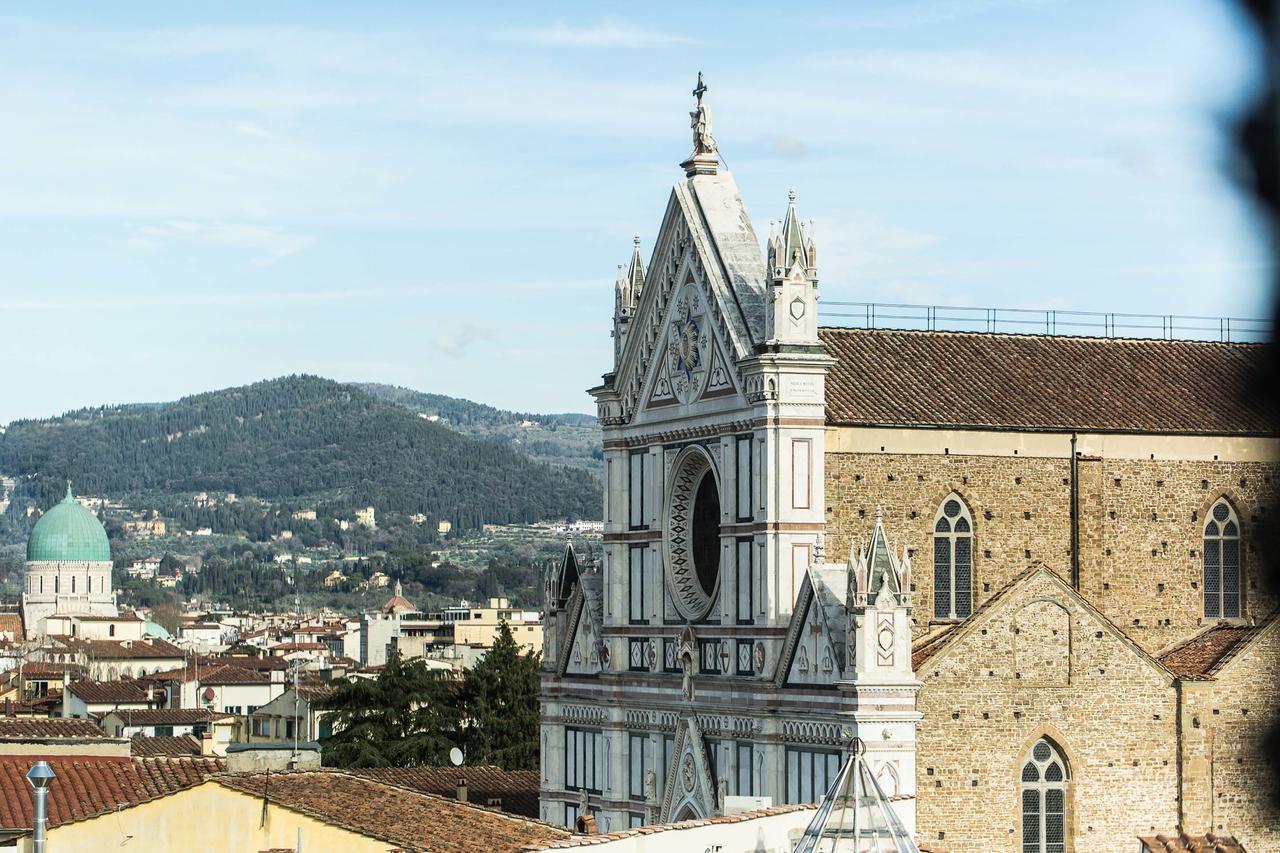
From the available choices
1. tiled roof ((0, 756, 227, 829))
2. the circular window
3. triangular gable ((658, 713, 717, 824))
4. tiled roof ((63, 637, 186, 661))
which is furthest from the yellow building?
tiled roof ((63, 637, 186, 661))

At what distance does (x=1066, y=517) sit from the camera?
38.8m

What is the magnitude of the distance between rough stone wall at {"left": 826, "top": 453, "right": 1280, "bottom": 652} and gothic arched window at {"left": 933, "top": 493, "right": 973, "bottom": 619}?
0.48 ft

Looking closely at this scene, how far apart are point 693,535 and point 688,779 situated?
469 cm

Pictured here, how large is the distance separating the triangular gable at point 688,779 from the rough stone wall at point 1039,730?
17.1 ft

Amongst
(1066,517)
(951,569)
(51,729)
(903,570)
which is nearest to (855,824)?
(903,570)

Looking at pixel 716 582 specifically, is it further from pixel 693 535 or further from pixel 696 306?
pixel 696 306

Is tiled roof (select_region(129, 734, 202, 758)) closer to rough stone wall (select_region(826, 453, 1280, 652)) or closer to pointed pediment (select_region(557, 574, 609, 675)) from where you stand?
pointed pediment (select_region(557, 574, 609, 675))

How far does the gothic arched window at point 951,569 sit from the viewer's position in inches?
1503

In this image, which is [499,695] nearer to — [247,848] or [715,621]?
[715,621]

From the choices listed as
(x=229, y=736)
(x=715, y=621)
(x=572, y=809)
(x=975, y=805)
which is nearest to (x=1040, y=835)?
(x=975, y=805)

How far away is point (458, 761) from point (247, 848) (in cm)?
2551

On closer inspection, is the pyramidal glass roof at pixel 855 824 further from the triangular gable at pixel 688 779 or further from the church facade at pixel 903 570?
the triangular gable at pixel 688 779

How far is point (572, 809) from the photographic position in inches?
1718

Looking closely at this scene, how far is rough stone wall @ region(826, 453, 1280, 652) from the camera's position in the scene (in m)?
37.5
